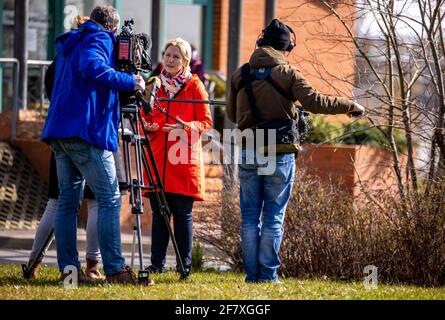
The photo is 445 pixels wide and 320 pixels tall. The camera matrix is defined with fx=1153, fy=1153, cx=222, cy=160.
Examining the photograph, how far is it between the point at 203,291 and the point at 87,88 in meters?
1.58

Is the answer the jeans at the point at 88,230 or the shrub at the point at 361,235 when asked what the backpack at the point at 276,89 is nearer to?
the jeans at the point at 88,230

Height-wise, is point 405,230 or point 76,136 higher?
point 76,136

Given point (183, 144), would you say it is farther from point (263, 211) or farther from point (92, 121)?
point (92, 121)

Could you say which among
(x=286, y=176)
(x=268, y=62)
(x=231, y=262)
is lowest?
(x=231, y=262)

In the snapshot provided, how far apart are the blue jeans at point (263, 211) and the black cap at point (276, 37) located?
2.65 ft

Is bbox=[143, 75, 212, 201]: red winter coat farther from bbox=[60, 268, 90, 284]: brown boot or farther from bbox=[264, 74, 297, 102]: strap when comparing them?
bbox=[60, 268, 90, 284]: brown boot

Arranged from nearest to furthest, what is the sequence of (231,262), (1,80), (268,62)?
(268,62), (231,262), (1,80)

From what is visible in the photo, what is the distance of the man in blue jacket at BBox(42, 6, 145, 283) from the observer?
774cm

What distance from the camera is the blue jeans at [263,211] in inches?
330

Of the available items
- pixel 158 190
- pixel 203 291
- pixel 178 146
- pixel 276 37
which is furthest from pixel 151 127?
pixel 203 291
